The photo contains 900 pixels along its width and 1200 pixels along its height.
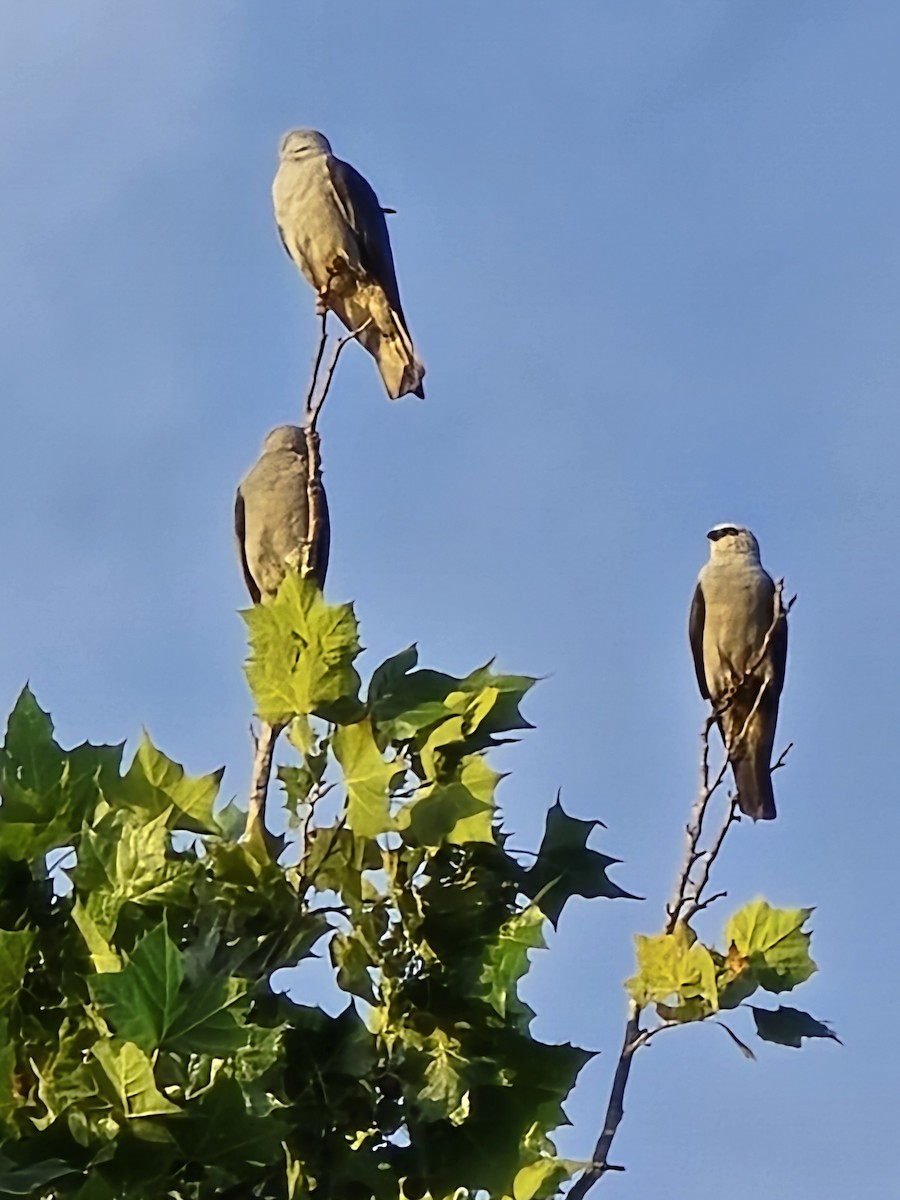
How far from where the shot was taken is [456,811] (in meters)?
2.30

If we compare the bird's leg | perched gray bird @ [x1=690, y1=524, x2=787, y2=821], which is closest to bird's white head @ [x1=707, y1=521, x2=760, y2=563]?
perched gray bird @ [x1=690, y1=524, x2=787, y2=821]

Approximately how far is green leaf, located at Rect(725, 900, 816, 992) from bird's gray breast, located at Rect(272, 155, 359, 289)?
460 cm

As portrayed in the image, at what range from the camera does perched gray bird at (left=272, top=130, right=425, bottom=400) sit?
643 centimetres

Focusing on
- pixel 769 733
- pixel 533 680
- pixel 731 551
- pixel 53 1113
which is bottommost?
pixel 53 1113

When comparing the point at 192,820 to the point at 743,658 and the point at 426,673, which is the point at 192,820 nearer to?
the point at 426,673

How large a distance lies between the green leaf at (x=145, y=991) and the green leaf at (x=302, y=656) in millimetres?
554

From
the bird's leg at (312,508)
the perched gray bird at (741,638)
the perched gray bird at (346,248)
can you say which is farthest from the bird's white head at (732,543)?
the bird's leg at (312,508)

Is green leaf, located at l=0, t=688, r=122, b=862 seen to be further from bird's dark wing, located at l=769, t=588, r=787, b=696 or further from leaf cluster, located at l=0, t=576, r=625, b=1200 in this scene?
bird's dark wing, located at l=769, t=588, r=787, b=696

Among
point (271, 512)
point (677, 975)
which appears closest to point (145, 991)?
point (677, 975)

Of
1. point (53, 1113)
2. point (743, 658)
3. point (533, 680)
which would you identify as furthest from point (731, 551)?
point (53, 1113)

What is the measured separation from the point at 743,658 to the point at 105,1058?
6.47 meters

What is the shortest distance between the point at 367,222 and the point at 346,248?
298 millimetres

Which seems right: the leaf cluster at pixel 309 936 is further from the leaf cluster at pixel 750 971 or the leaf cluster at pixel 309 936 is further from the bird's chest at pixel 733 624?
the bird's chest at pixel 733 624

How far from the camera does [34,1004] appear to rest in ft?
6.89
